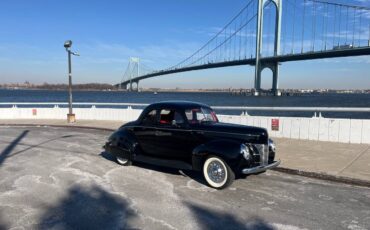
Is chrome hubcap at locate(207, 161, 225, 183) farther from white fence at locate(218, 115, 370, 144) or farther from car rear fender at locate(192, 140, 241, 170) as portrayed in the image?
white fence at locate(218, 115, 370, 144)

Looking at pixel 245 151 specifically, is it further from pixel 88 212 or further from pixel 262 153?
pixel 88 212

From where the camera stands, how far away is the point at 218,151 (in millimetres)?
6648

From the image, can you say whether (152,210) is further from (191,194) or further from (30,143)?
(30,143)

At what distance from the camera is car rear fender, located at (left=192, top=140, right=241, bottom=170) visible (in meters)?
6.51

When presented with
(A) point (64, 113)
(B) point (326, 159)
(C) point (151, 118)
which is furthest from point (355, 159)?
(A) point (64, 113)

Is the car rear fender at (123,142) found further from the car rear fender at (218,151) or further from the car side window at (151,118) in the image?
the car rear fender at (218,151)

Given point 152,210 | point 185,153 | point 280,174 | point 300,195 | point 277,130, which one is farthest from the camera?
point 277,130

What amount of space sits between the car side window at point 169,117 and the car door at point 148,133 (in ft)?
0.55

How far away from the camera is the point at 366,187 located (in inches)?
269

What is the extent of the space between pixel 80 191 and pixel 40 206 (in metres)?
0.93

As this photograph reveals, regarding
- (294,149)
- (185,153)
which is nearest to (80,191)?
(185,153)

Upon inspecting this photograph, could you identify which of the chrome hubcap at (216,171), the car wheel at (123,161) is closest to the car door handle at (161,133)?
the car wheel at (123,161)

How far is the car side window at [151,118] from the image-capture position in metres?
8.12

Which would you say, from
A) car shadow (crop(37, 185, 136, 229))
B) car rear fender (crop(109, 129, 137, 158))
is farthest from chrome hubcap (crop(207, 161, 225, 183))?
car rear fender (crop(109, 129, 137, 158))
